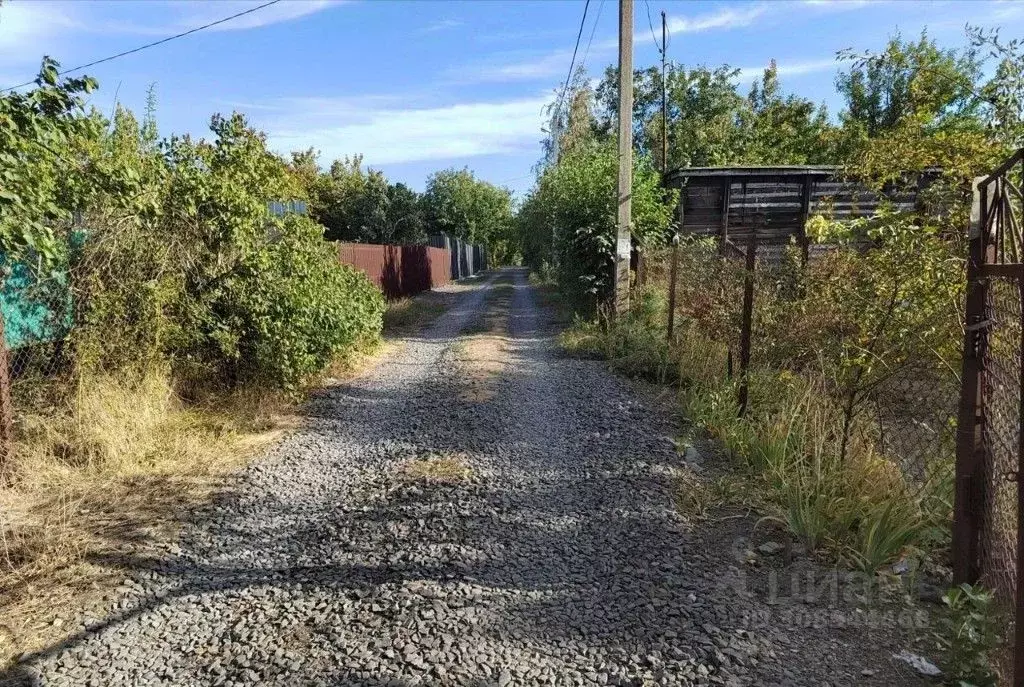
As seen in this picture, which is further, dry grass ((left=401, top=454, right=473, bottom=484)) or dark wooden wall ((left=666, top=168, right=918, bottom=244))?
dark wooden wall ((left=666, top=168, right=918, bottom=244))

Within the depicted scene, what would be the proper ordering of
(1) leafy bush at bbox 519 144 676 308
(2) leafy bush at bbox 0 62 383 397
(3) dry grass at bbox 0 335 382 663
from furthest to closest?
(1) leafy bush at bbox 519 144 676 308
(2) leafy bush at bbox 0 62 383 397
(3) dry grass at bbox 0 335 382 663

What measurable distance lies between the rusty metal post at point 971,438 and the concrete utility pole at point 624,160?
27.2 ft

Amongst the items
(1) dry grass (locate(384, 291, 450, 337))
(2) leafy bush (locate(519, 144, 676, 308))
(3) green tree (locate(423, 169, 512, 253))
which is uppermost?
(3) green tree (locate(423, 169, 512, 253))

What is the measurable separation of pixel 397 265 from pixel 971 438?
61.7 feet

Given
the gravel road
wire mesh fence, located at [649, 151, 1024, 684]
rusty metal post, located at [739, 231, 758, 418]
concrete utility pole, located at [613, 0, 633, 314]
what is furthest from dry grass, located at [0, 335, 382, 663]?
concrete utility pole, located at [613, 0, 633, 314]

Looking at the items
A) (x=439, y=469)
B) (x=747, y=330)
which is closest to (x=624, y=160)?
(x=747, y=330)

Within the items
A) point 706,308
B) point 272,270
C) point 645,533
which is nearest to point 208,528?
point 645,533

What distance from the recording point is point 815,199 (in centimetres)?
1467

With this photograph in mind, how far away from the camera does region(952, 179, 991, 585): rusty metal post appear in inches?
122

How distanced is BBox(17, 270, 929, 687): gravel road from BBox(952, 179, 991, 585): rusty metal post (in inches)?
18.3

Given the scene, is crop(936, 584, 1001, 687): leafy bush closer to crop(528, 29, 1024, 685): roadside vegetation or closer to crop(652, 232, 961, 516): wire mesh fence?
crop(528, 29, 1024, 685): roadside vegetation

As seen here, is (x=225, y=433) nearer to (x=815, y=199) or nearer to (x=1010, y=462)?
(x=1010, y=462)

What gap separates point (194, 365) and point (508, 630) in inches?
197

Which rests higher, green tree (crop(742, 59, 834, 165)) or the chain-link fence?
green tree (crop(742, 59, 834, 165))
